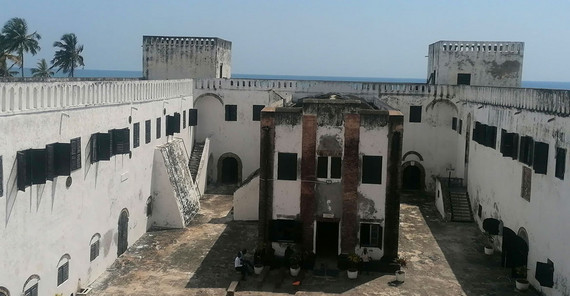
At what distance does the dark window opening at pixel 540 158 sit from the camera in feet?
63.6

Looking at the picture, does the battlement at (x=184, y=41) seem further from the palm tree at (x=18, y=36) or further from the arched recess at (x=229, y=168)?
the palm tree at (x=18, y=36)

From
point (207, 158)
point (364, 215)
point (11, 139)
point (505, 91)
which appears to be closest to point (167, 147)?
point (207, 158)

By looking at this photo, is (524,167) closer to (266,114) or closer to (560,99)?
(560,99)

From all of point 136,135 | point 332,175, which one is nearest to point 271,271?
point 332,175

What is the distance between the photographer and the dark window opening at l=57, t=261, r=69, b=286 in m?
17.4

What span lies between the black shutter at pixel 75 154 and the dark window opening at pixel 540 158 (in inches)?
656

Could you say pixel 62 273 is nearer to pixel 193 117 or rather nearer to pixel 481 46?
pixel 193 117

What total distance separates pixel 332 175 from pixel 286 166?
1.96m

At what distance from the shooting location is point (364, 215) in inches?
861

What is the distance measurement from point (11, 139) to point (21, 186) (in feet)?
4.56

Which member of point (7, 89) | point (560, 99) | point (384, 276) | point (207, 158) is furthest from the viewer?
point (207, 158)

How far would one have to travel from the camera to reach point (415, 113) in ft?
118

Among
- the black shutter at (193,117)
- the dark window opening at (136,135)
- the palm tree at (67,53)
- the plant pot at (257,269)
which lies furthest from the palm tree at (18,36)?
the plant pot at (257,269)

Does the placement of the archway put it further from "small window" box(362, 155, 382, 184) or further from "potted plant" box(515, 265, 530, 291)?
"potted plant" box(515, 265, 530, 291)
